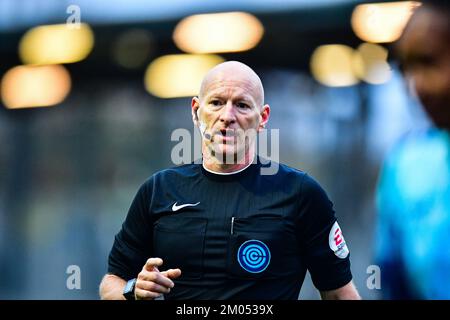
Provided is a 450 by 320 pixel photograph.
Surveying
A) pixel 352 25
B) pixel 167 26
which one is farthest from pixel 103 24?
pixel 352 25

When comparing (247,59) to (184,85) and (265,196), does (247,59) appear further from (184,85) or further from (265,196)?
(265,196)

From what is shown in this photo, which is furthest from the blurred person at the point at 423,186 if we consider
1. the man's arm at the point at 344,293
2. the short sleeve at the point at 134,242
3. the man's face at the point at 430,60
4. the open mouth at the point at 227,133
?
the short sleeve at the point at 134,242

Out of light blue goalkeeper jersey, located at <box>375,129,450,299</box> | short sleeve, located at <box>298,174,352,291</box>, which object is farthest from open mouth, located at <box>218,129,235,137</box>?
light blue goalkeeper jersey, located at <box>375,129,450,299</box>

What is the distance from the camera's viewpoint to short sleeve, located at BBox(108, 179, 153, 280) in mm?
2277

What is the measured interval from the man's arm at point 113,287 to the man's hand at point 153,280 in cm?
24

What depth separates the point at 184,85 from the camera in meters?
3.26

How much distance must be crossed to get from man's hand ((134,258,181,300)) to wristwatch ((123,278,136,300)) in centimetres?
10

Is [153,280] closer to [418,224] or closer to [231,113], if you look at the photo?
[231,113]

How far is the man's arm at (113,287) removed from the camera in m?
2.28

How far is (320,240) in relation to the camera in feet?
7.17

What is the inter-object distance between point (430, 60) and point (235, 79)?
3.58 feet

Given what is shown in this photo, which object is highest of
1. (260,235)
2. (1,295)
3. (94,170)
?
(94,170)

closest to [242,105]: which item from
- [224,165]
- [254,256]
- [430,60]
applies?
[224,165]

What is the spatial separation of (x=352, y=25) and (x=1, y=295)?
227 centimetres
